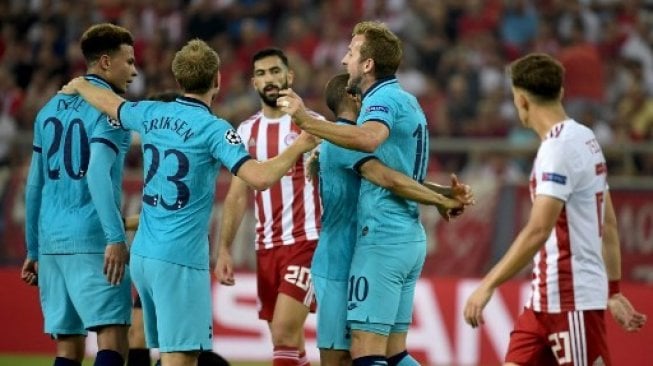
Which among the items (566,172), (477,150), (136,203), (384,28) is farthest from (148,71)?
(566,172)

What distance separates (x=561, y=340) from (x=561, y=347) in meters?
0.03

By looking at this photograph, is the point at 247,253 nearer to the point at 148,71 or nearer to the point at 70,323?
the point at 148,71

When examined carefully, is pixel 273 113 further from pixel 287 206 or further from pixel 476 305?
pixel 476 305

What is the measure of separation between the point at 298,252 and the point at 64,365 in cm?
190

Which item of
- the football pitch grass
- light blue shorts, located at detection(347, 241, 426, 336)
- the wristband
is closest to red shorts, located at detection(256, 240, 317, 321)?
light blue shorts, located at detection(347, 241, 426, 336)

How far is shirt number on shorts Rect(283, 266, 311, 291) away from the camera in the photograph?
9.02 m

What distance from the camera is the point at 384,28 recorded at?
306 inches

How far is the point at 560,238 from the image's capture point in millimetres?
6719

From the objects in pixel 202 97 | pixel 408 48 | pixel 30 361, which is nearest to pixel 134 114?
pixel 202 97

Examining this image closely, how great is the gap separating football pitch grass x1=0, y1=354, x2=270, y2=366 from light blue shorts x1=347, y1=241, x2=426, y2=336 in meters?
4.86

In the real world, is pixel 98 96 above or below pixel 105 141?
above

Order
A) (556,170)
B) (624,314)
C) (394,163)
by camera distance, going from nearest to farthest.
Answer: (556,170), (624,314), (394,163)

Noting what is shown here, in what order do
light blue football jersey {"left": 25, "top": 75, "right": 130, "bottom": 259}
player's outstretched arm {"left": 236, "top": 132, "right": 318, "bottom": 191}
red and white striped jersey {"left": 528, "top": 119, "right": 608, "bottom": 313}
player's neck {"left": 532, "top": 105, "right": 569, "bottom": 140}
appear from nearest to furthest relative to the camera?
red and white striped jersey {"left": 528, "top": 119, "right": 608, "bottom": 313} < player's neck {"left": 532, "top": 105, "right": 569, "bottom": 140} < player's outstretched arm {"left": 236, "top": 132, "right": 318, "bottom": 191} < light blue football jersey {"left": 25, "top": 75, "right": 130, "bottom": 259}

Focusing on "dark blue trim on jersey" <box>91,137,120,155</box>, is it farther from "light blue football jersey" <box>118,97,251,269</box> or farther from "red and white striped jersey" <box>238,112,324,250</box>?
"red and white striped jersey" <box>238,112,324,250</box>
